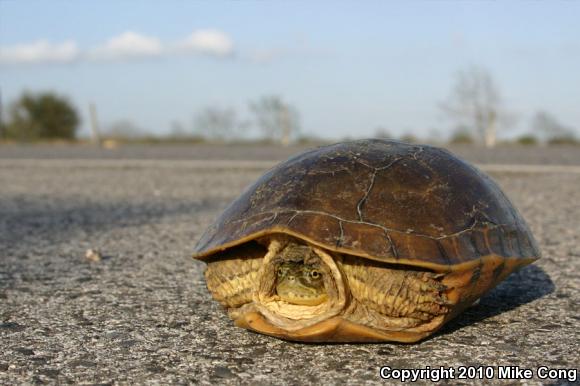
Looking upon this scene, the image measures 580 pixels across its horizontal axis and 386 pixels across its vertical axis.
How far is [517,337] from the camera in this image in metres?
2.27

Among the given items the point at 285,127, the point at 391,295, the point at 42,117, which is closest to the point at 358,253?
the point at 391,295

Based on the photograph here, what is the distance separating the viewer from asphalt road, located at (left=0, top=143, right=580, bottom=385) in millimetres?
1973

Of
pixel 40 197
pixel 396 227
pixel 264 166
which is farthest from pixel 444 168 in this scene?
pixel 264 166

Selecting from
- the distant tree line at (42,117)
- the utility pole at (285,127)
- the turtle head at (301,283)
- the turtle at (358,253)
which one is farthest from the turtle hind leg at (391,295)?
the distant tree line at (42,117)

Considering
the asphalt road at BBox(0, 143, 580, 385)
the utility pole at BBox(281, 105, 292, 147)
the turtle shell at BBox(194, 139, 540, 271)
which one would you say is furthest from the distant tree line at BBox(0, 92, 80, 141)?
the turtle shell at BBox(194, 139, 540, 271)

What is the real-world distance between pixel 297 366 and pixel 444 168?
1.01 meters

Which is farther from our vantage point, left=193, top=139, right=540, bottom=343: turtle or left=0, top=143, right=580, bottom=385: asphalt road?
left=193, top=139, right=540, bottom=343: turtle

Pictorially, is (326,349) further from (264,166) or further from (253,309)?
(264,166)

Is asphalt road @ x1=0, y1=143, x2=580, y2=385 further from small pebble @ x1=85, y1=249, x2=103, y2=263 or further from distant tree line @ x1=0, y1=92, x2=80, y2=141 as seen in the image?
distant tree line @ x1=0, y1=92, x2=80, y2=141

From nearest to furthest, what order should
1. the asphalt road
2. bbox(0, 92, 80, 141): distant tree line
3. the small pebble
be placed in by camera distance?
the asphalt road → the small pebble → bbox(0, 92, 80, 141): distant tree line

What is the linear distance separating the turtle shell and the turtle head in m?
0.13

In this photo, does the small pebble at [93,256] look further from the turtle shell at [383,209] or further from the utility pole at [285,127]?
the utility pole at [285,127]

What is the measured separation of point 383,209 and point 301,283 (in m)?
0.38

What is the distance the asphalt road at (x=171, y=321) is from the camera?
6.47 ft
